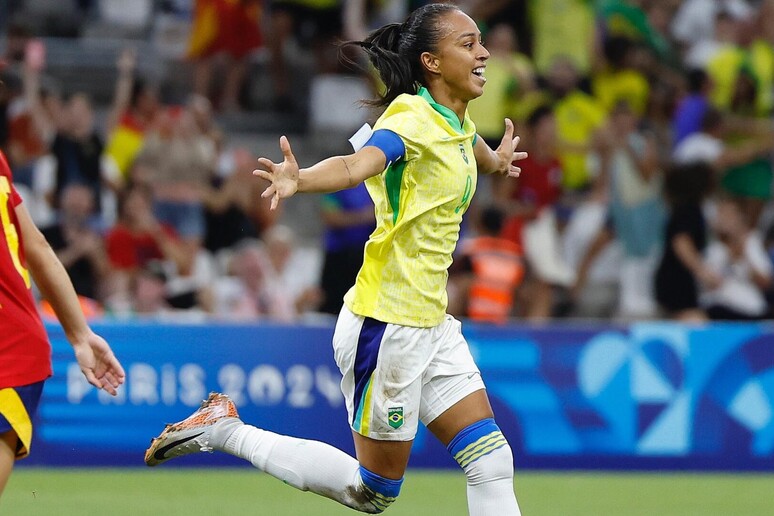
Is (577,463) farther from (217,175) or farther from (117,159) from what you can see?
(117,159)

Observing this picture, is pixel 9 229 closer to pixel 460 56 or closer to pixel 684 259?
pixel 460 56

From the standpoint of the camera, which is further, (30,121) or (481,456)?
(30,121)

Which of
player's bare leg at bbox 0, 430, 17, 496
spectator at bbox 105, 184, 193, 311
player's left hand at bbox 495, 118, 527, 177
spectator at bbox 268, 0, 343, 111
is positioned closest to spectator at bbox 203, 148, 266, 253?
spectator at bbox 105, 184, 193, 311

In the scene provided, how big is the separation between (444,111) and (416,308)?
0.81 metres

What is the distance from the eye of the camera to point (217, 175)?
43.3 feet

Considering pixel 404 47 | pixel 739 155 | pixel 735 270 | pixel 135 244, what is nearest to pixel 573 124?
pixel 739 155

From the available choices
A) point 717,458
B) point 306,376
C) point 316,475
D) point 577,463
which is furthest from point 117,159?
point 316,475

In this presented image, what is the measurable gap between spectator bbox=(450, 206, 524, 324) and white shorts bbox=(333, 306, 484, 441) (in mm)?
6124

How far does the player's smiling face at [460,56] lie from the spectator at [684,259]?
7.08 metres

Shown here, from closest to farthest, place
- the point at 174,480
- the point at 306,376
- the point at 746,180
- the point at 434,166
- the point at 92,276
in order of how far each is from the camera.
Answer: the point at 434,166 < the point at 174,480 < the point at 306,376 < the point at 92,276 < the point at 746,180

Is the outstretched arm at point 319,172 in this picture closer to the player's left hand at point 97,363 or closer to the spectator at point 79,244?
the player's left hand at point 97,363

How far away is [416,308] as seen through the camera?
5.75 m

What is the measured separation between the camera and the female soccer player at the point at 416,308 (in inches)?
224

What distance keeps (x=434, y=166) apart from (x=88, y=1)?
11.5 metres
